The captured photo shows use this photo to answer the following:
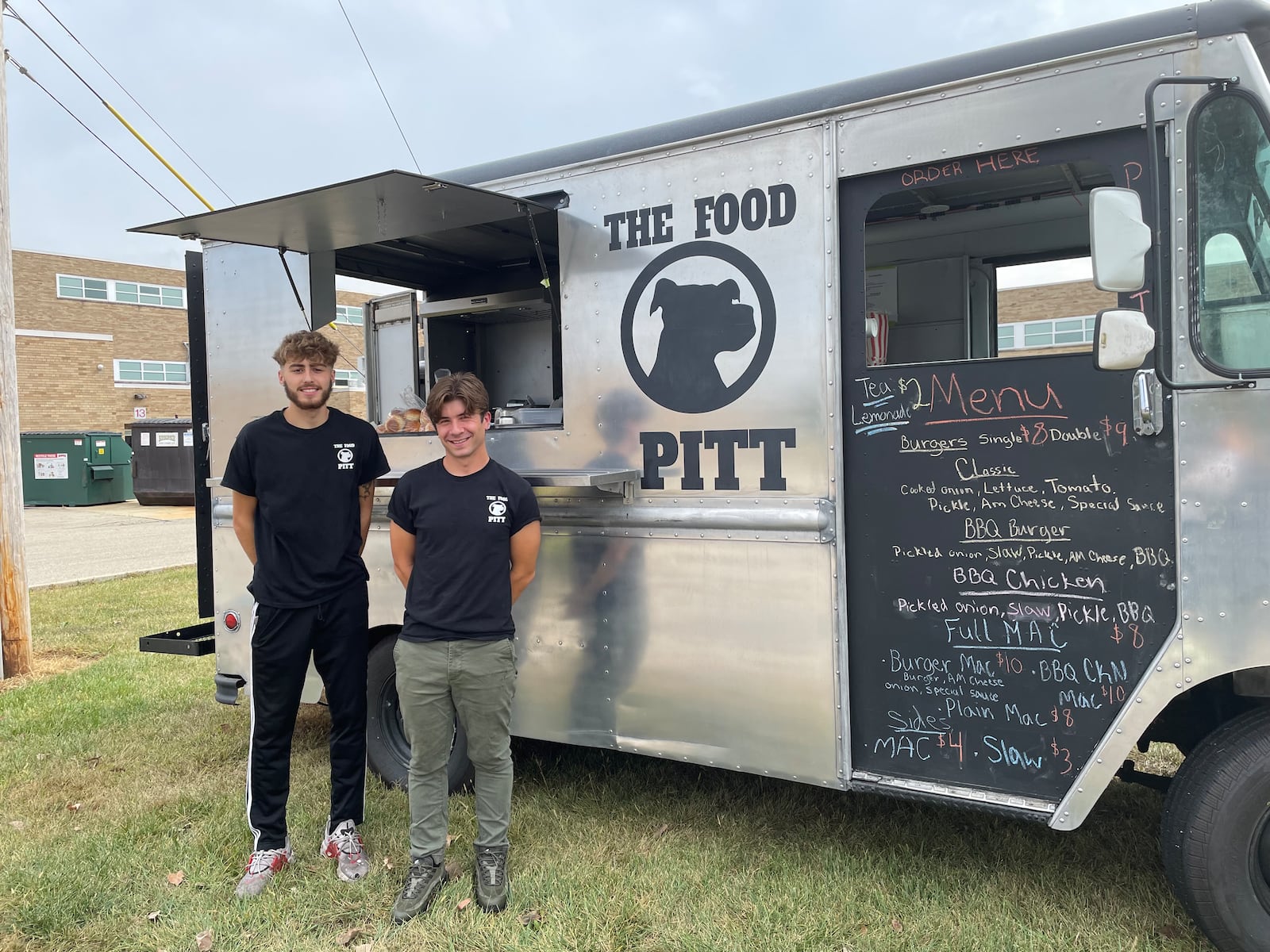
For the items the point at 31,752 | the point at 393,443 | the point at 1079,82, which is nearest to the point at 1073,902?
the point at 1079,82

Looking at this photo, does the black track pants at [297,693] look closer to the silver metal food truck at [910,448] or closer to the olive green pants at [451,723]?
the olive green pants at [451,723]

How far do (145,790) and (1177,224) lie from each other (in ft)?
15.7

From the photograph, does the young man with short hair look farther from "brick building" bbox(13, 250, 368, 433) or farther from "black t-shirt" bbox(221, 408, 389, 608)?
"brick building" bbox(13, 250, 368, 433)

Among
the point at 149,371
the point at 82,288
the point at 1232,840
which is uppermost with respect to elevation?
the point at 82,288

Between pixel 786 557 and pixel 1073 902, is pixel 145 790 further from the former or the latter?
pixel 1073 902

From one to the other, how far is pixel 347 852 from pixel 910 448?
8.32ft

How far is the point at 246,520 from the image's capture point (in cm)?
363

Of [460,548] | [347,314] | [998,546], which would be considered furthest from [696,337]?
[347,314]

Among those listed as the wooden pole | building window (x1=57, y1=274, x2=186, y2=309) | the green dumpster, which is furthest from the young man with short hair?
building window (x1=57, y1=274, x2=186, y2=309)

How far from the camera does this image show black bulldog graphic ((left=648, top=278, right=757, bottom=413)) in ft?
11.0

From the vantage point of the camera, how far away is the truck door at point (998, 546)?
9.18 feet

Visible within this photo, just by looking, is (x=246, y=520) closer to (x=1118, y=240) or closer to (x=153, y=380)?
(x=1118, y=240)

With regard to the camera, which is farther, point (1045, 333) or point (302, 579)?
point (1045, 333)

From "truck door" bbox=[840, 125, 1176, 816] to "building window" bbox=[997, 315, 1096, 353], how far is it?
30 millimetres
